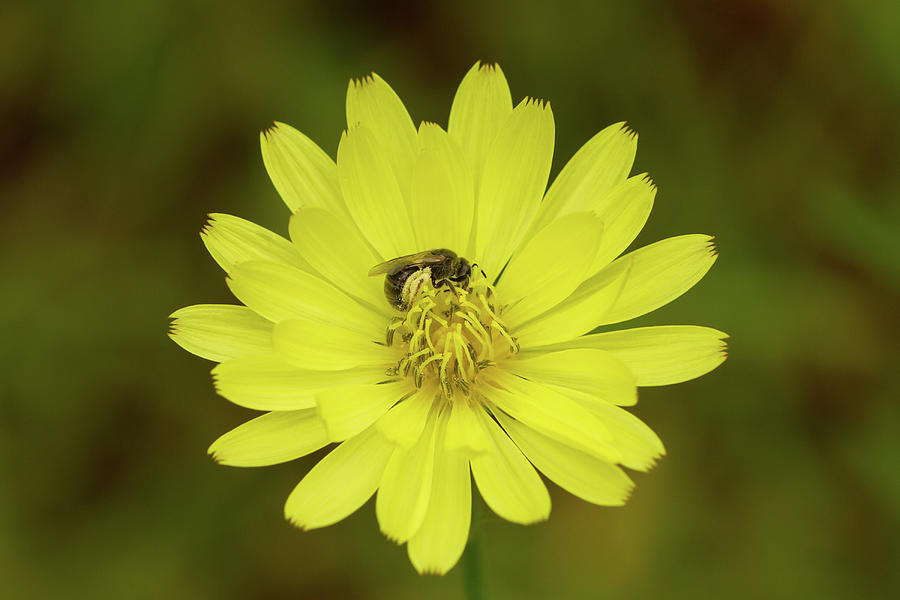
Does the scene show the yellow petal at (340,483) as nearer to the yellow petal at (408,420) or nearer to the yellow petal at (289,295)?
the yellow petal at (408,420)

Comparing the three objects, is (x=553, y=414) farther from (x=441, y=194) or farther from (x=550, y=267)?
(x=441, y=194)

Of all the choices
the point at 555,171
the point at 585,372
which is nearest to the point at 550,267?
the point at 585,372

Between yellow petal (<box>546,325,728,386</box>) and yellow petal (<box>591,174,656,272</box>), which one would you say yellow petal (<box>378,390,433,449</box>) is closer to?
yellow petal (<box>546,325,728,386</box>)

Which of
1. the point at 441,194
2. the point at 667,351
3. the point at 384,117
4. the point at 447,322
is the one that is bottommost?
the point at 667,351

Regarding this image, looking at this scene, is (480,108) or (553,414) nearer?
(553,414)

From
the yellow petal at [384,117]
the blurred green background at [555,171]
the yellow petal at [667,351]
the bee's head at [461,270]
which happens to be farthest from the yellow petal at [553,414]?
the blurred green background at [555,171]
